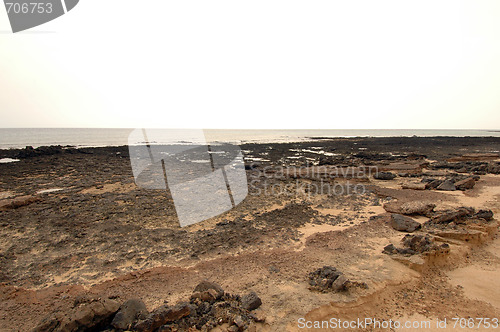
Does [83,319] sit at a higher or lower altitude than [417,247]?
higher

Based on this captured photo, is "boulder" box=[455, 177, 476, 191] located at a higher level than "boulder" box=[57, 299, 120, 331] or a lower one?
lower

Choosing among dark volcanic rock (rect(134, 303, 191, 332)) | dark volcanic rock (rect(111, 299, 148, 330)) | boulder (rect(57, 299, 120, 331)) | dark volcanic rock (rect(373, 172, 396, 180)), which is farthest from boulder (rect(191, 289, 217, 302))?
dark volcanic rock (rect(373, 172, 396, 180))

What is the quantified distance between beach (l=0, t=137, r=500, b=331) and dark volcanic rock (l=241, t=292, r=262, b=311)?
71 millimetres

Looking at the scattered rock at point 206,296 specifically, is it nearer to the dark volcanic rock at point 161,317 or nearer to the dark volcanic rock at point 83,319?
the dark volcanic rock at point 161,317

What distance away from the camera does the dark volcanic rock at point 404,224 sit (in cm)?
627

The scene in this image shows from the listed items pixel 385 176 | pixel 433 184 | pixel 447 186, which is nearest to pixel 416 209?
pixel 447 186

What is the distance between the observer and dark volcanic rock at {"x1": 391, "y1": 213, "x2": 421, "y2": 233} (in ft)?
20.6

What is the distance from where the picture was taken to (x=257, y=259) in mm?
5148

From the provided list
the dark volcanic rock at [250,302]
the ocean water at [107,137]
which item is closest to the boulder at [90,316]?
the dark volcanic rock at [250,302]

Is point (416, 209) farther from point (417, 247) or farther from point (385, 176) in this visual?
point (385, 176)

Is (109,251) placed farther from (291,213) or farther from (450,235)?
(450,235)

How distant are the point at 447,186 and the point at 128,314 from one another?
12.7m

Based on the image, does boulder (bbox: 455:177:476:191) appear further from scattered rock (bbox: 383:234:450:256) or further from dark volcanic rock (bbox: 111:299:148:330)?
dark volcanic rock (bbox: 111:299:148:330)

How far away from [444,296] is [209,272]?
397cm
